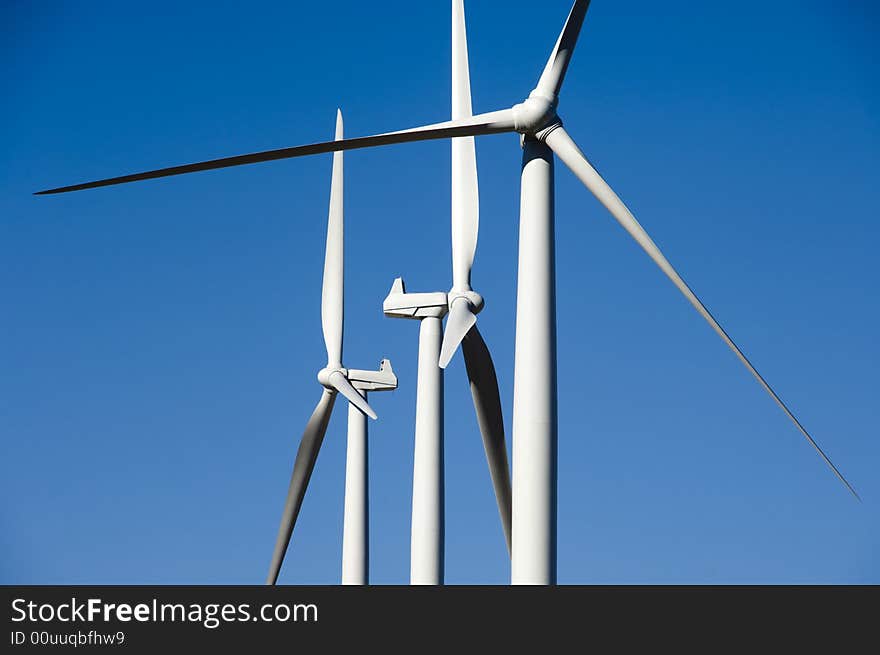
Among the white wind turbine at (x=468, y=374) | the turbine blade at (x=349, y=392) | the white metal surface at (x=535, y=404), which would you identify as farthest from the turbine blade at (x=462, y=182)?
the white metal surface at (x=535, y=404)

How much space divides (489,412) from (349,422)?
41.5 ft

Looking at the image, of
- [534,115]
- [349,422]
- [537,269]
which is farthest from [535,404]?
[349,422]

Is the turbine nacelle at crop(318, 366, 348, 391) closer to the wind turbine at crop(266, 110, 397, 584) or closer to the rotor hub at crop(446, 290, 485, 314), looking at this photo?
the wind turbine at crop(266, 110, 397, 584)

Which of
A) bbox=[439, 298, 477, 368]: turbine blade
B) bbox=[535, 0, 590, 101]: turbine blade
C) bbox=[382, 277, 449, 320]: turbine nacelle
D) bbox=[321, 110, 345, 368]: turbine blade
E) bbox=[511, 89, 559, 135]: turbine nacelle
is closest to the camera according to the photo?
bbox=[511, 89, 559, 135]: turbine nacelle

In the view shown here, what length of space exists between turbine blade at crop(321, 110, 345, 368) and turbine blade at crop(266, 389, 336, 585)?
235 centimetres

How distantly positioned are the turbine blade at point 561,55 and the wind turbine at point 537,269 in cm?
2

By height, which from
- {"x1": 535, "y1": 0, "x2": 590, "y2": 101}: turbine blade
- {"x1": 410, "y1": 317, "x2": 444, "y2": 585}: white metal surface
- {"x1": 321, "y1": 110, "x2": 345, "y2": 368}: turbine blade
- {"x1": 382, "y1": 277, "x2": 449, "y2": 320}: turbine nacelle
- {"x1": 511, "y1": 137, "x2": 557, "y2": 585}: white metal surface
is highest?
{"x1": 321, "y1": 110, "x2": 345, "y2": 368}: turbine blade

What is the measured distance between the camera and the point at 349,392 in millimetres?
38344

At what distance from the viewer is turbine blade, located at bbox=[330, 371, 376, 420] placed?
3653cm

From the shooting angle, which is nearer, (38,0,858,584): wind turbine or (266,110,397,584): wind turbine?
(38,0,858,584): wind turbine

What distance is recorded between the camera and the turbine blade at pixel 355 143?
21.4 meters

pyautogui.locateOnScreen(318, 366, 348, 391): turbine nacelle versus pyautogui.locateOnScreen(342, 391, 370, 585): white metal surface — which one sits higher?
pyautogui.locateOnScreen(318, 366, 348, 391): turbine nacelle

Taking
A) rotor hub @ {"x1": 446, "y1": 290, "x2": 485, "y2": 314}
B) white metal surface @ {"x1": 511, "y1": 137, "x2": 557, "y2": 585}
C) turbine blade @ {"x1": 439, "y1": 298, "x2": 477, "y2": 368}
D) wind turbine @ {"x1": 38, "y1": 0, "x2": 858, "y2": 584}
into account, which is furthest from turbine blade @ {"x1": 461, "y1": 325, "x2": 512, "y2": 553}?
white metal surface @ {"x1": 511, "y1": 137, "x2": 557, "y2": 585}
